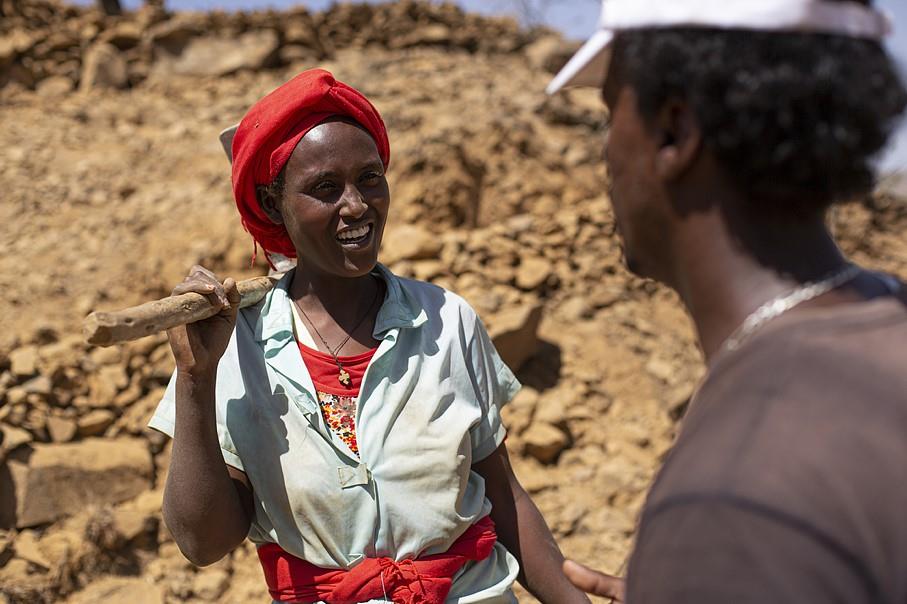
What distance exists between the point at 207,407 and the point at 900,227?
7216mm

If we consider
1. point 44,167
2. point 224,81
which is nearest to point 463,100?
point 224,81

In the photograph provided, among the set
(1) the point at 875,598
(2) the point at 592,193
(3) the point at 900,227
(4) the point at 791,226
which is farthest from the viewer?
(3) the point at 900,227

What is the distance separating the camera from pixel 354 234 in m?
1.99

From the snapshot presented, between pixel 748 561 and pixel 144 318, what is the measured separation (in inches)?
43.4

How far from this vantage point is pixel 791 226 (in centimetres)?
103

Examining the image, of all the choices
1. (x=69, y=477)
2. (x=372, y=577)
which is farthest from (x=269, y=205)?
(x=69, y=477)

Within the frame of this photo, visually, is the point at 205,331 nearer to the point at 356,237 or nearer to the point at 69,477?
the point at 356,237

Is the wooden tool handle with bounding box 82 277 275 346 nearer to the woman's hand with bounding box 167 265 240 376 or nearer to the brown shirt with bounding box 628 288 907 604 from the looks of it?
the woman's hand with bounding box 167 265 240 376

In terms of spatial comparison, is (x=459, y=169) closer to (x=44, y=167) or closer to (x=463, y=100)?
(x=463, y=100)

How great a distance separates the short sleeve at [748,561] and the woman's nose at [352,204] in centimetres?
123

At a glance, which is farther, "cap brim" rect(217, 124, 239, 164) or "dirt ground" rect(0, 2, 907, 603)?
"dirt ground" rect(0, 2, 907, 603)

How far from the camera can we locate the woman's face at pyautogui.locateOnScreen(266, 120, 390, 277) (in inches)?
76.8

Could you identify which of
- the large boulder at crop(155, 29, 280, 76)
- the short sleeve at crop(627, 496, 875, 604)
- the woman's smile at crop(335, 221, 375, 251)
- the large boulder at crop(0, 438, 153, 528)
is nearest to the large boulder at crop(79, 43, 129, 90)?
the large boulder at crop(155, 29, 280, 76)

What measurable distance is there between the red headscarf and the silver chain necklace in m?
1.21
